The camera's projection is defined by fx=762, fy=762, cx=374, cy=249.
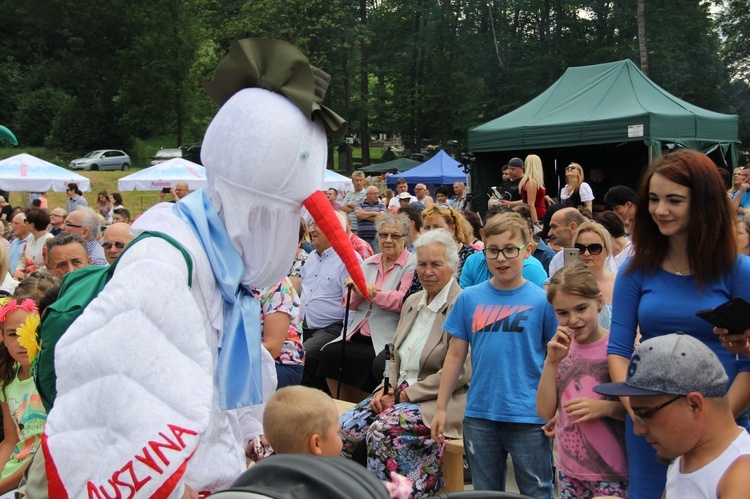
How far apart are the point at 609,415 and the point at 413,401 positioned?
152cm

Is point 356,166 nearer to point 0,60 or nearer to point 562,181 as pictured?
point 0,60

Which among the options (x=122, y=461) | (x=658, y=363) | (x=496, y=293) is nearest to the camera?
(x=122, y=461)

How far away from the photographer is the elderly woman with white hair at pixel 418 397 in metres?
4.45

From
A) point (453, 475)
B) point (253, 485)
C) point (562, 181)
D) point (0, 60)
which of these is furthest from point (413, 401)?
point (0, 60)

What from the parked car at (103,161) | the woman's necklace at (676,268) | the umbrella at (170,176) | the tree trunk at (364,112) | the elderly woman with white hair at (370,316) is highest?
the tree trunk at (364,112)

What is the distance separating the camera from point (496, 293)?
4.02 meters

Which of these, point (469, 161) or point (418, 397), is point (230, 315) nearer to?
point (418, 397)

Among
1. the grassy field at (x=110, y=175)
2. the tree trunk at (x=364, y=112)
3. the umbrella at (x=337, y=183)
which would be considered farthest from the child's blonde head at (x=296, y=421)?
the tree trunk at (x=364, y=112)

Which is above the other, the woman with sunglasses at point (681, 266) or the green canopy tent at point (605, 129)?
the green canopy tent at point (605, 129)

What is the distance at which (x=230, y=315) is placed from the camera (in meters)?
2.46

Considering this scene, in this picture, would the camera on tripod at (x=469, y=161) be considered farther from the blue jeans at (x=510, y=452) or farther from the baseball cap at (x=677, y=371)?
the baseball cap at (x=677, y=371)

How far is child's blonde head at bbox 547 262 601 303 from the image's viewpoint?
3.46 m

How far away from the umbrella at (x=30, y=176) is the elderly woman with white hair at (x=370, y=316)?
49.2 ft

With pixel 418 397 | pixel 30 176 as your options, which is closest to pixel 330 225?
pixel 418 397
